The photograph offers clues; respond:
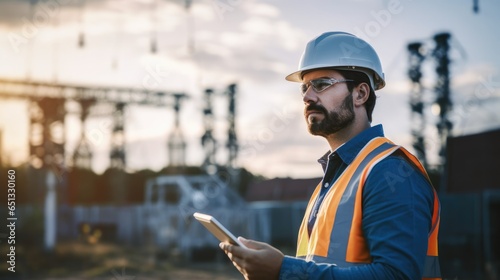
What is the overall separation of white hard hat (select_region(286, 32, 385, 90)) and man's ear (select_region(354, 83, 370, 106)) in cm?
6

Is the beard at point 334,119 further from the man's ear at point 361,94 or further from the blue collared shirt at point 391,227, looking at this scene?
the blue collared shirt at point 391,227

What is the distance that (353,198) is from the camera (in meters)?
2.27

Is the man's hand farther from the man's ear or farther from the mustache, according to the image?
the man's ear

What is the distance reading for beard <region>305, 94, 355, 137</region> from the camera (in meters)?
2.55

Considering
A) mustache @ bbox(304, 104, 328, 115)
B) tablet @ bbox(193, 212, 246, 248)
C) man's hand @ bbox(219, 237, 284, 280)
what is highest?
mustache @ bbox(304, 104, 328, 115)

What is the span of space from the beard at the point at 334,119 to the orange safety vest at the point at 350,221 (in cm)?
15

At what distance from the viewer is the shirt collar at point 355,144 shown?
2.53 meters

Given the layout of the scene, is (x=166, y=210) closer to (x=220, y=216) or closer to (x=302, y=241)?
(x=220, y=216)

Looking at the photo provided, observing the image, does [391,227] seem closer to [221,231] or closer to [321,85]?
[221,231]

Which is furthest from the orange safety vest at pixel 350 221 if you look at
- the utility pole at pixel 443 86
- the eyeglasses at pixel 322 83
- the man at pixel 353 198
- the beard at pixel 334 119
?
the utility pole at pixel 443 86

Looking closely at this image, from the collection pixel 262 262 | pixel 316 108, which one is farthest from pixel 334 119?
pixel 262 262

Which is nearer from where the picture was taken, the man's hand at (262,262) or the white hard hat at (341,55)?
the man's hand at (262,262)

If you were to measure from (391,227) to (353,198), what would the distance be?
21 cm

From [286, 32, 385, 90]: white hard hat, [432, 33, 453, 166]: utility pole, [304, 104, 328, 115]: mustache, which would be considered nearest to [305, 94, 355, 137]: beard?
[304, 104, 328, 115]: mustache
